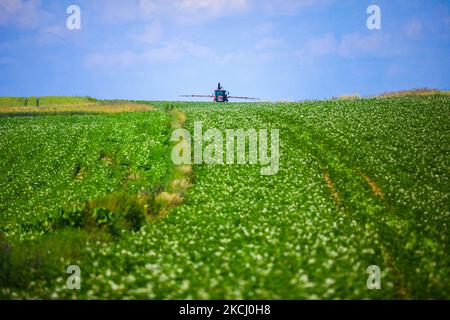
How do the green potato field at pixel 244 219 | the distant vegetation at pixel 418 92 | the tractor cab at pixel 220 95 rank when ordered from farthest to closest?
the tractor cab at pixel 220 95 → the distant vegetation at pixel 418 92 → the green potato field at pixel 244 219

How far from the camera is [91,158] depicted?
33.1 meters

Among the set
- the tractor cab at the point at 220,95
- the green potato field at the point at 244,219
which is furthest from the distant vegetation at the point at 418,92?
the tractor cab at the point at 220,95

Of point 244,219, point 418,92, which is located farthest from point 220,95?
point 244,219

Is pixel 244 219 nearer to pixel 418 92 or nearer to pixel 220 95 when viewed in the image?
pixel 418 92

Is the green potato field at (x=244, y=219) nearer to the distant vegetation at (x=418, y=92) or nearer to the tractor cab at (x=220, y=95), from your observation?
the distant vegetation at (x=418, y=92)

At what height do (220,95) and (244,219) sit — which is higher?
(220,95)

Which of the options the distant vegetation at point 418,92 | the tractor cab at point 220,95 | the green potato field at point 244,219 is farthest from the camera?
the tractor cab at point 220,95

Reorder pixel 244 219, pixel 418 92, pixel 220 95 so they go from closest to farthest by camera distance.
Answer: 1. pixel 244 219
2. pixel 418 92
3. pixel 220 95

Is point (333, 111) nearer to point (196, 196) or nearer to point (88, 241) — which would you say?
point (196, 196)

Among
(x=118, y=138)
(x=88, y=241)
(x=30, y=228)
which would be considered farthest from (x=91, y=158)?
(x=88, y=241)

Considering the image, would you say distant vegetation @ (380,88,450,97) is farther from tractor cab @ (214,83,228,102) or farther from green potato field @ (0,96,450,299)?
tractor cab @ (214,83,228,102)

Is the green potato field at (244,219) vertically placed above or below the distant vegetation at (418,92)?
below

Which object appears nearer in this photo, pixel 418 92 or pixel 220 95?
pixel 418 92

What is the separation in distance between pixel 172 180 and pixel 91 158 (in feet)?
38.8
